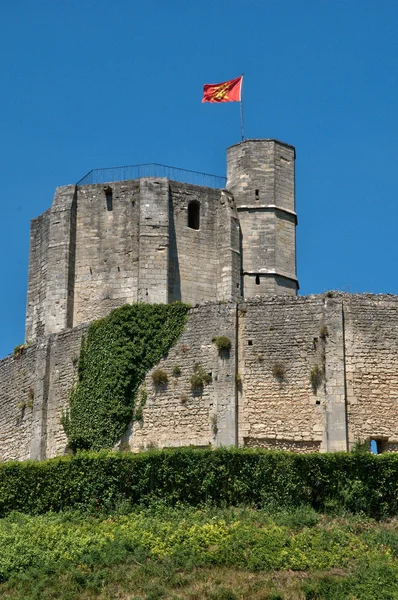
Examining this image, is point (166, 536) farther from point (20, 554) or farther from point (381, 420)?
point (381, 420)

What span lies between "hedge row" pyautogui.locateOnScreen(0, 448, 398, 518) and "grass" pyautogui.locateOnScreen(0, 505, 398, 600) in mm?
544

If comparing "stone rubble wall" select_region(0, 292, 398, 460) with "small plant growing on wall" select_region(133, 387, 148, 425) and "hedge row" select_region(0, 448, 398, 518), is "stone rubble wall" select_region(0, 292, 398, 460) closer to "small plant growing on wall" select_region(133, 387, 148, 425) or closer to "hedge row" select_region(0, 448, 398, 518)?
"small plant growing on wall" select_region(133, 387, 148, 425)

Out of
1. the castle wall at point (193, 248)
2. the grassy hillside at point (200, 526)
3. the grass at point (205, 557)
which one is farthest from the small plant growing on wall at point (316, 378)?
the castle wall at point (193, 248)

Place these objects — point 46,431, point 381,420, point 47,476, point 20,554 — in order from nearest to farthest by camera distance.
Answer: point 20,554
point 47,476
point 381,420
point 46,431

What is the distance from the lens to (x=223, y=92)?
46.6 metres

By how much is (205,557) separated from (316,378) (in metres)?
9.02

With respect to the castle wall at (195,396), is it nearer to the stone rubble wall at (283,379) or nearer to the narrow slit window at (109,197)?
the stone rubble wall at (283,379)

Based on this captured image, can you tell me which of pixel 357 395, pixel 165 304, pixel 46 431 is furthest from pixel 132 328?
pixel 357 395

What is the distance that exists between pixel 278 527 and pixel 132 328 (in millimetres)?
10135

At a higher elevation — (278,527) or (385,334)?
(385,334)

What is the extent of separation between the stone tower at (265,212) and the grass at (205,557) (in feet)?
42.1

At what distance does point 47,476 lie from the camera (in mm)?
34875

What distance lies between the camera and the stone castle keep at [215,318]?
37750 millimetres

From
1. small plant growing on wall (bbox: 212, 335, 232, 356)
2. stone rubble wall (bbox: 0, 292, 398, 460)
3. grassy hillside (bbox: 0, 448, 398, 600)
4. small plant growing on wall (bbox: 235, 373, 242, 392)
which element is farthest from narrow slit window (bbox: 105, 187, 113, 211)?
grassy hillside (bbox: 0, 448, 398, 600)
